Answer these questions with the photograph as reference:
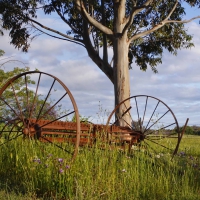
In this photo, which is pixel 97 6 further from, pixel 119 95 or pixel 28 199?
pixel 28 199

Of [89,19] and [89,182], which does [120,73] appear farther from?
[89,182]

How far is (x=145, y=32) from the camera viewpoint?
1419 centimetres

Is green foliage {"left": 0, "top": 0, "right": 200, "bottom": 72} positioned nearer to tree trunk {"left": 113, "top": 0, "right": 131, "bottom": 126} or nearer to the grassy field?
tree trunk {"left": 113, "top": 0, "right": 131, "bottom": 126}

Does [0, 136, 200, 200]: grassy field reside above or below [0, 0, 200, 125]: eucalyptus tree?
below

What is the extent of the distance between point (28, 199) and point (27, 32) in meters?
11.4

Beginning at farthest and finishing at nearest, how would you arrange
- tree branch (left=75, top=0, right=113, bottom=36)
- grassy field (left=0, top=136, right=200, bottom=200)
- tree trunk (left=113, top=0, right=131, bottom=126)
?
tree branch (left=75, top=0, right=113, bottom=36)
tree trunk (left=113, top=0, right=131, bottom=126)
grassy field (left=0, top=136, right=200, bottom=200)

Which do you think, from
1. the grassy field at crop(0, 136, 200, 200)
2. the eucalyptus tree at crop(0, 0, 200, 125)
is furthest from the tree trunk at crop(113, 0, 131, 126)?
the grassy field at crop(0, 136, 200, 200)

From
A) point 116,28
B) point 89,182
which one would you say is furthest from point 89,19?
point 89,182

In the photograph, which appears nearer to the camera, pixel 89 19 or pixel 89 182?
pixel 89 182

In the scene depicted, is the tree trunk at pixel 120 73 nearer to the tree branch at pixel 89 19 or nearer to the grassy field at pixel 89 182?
the tree branch at pixel 89 19

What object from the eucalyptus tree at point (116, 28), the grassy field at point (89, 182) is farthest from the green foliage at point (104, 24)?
the grassy field at point (89, 182)

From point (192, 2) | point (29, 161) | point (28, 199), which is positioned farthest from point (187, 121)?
point (192, 2)

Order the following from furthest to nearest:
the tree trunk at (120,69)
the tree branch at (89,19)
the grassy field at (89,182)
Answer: the tree branch at (89,19) < the tree trunk at (120,69) < the grassy field at (89,182)

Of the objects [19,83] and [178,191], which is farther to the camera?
[19,83]
